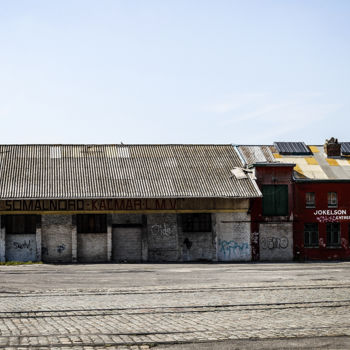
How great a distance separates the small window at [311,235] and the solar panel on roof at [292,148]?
5.87 m

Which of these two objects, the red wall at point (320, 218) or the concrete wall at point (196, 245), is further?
the red wall at point (320, 218)

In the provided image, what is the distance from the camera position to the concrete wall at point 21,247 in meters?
36.6

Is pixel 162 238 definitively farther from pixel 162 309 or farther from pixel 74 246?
pixel 162 309

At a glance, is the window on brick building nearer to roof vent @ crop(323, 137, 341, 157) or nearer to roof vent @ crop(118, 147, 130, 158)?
roof vent @ crop(323, 137, 341, 157)

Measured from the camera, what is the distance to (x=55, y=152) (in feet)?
138

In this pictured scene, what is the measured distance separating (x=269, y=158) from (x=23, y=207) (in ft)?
53.8

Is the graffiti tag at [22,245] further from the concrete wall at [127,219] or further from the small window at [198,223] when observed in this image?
the small window at [198,223]

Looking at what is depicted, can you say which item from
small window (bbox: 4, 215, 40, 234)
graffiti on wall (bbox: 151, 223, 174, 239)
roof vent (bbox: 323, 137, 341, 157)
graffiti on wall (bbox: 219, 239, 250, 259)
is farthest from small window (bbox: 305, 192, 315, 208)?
small window (bbox: 4, 215, 40, 234)

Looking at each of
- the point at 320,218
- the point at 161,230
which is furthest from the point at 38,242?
the point at 320,218

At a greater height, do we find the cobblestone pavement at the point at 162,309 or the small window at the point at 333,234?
the small window at the point at 333,234

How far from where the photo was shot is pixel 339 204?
1601 inches

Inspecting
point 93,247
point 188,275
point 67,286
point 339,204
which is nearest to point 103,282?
point 67,286

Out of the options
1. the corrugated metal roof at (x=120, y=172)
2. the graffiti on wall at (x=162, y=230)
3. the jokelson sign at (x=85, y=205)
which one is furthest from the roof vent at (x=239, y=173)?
the graffiti on wall at (x=162, y=230)

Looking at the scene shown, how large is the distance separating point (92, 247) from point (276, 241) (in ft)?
36.9
